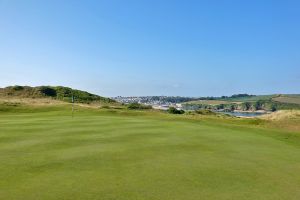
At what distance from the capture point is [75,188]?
901 centimetres

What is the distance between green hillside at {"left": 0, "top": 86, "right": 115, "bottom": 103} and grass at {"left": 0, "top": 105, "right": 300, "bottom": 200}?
5850 centimetres

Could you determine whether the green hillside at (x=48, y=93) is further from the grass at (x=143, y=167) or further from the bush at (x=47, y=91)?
the grass at (x=143, y=167)

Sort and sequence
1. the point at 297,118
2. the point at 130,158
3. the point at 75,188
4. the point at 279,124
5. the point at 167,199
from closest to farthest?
1. the point at 167,199
2. the point at 75,188
3. the point at 130,158
4. the point at 279,124
5. the point at 297,118

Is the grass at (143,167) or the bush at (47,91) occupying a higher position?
the bush at (47,91)

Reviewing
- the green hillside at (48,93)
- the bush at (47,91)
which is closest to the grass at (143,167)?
the green hillside at (48,93)

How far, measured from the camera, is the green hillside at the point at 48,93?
80319 mm

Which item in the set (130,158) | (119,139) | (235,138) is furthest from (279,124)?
(130,158)

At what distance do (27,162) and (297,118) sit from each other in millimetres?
27372

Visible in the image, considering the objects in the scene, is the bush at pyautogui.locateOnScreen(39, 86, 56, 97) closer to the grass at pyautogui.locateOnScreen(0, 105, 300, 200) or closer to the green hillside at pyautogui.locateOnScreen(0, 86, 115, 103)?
the green hillside at pyautogui.locateOnScreen(0, 86, 115, 103)

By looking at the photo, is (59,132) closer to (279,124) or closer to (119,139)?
(119,139)

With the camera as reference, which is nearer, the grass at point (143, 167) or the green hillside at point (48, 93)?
the grass at point (143, 167)

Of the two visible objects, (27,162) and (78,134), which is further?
(78,134)

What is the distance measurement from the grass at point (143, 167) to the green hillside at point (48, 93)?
58501 millimetres

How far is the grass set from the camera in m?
8.88
